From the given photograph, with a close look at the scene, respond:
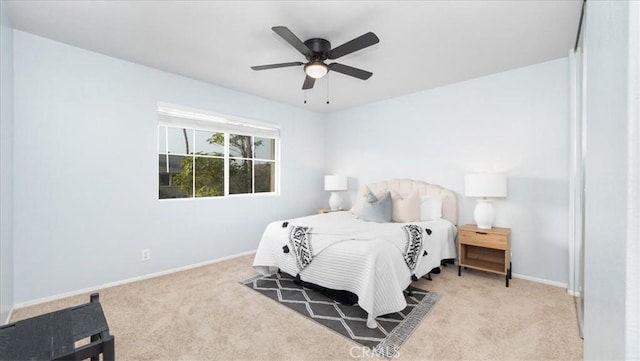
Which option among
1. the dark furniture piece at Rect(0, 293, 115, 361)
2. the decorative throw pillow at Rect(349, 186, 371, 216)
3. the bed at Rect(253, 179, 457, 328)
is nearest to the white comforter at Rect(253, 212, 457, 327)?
the bed at Rect(253, 179, 457, 328)

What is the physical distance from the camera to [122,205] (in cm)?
301

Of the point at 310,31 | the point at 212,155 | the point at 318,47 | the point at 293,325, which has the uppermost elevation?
the point at 310,31

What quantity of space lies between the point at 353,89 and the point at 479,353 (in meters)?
3.35

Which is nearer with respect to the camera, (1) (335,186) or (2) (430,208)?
(2) (430,208)

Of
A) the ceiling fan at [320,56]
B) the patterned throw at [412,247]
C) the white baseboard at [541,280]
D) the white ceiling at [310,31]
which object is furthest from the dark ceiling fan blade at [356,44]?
the white baseboard at [541,280]

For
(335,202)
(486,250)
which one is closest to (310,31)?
(335,202)

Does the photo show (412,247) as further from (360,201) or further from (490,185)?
(360,201)

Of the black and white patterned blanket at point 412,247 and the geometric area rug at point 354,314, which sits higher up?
the black and white patterned blanket at point 412,247

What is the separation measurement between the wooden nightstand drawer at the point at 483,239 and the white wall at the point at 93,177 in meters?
3.19

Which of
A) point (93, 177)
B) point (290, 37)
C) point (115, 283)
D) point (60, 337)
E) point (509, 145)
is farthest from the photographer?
point (509, 145)

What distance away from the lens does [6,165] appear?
2199mm

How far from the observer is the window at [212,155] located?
3.47 metres

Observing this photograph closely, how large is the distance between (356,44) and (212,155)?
2691 millimetres

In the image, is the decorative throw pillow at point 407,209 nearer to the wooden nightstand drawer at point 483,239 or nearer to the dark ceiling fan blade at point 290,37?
the wooden nightstand drawer at point 483,239
